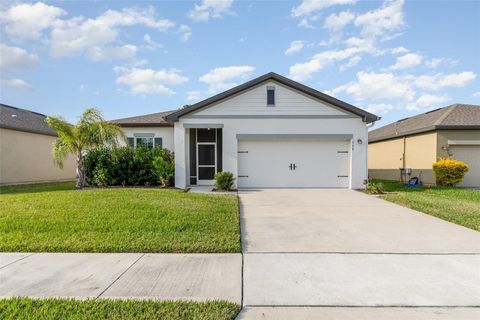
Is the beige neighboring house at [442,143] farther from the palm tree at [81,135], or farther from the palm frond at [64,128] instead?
the palm frond at [64,128]

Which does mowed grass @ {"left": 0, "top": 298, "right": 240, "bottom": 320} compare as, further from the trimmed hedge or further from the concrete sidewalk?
the trimmed hedge

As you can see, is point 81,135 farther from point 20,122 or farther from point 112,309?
point 112,309

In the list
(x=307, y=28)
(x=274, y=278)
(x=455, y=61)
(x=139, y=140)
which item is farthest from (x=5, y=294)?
(x=455, y=61)

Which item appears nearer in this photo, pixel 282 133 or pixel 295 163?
pixel 282 133

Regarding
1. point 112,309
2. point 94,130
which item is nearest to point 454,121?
point 112,309

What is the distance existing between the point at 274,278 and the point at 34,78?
14680 millimetres

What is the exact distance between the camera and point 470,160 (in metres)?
13.8

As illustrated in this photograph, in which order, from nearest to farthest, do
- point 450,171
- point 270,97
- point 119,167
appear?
point 119,167 < point 270,97 < point 450,171

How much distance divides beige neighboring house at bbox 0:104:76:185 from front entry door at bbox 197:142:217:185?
425 inches

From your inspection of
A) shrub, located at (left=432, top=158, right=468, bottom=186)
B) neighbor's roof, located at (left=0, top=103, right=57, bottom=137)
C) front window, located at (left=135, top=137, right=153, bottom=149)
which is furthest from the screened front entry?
shrub, located at (left=432, top=158, right=468, bottom=186)

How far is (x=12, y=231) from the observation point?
5312 mm

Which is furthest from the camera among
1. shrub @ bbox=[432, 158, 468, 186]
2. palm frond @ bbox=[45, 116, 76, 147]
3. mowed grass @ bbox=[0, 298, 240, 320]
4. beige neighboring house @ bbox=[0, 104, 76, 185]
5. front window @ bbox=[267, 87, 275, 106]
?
beige neighboring house @ bbox=[0, 104, 76, 185]

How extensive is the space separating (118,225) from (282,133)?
28.4 ft

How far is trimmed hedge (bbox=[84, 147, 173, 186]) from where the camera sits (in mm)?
11664
